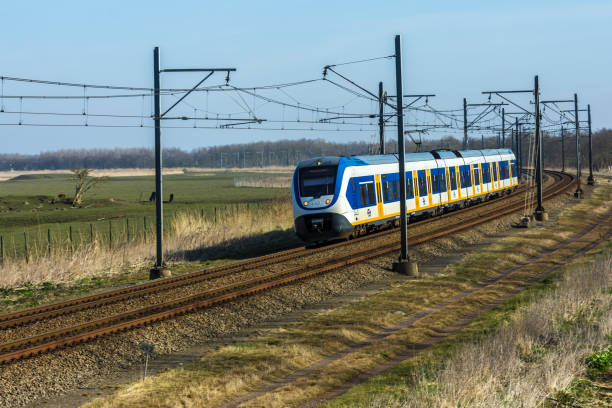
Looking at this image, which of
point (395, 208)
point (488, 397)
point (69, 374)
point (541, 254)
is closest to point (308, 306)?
point (69, 374)

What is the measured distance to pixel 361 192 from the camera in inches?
1184

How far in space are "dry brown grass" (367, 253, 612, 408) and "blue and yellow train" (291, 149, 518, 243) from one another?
12.0 meters

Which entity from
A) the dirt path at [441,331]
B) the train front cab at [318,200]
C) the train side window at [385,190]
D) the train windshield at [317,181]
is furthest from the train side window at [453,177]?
the train windshield at [317,181]

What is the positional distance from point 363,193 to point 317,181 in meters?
2.33

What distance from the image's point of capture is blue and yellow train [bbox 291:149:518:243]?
2864 cm

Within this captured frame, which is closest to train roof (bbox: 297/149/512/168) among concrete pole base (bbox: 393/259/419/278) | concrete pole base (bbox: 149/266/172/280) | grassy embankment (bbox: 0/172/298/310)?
grassy embankment (bbox: 0/172/298/310)

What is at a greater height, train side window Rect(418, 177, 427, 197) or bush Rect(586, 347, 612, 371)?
train side window Rect(418, 177, 427, 197)

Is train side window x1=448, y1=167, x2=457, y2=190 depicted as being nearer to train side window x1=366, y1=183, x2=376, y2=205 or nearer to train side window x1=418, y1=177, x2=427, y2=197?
train side window x1=418, y1=177, x2=427, y2=197

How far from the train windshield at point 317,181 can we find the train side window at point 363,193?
176cm

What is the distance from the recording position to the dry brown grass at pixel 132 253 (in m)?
24.2

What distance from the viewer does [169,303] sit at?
18.1 meters

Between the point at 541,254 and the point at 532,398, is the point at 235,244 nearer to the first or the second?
the point at 541,254

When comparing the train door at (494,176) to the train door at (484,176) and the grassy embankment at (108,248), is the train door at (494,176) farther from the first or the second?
the grassy embankment at (108,248)

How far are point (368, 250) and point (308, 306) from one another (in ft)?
28.5
